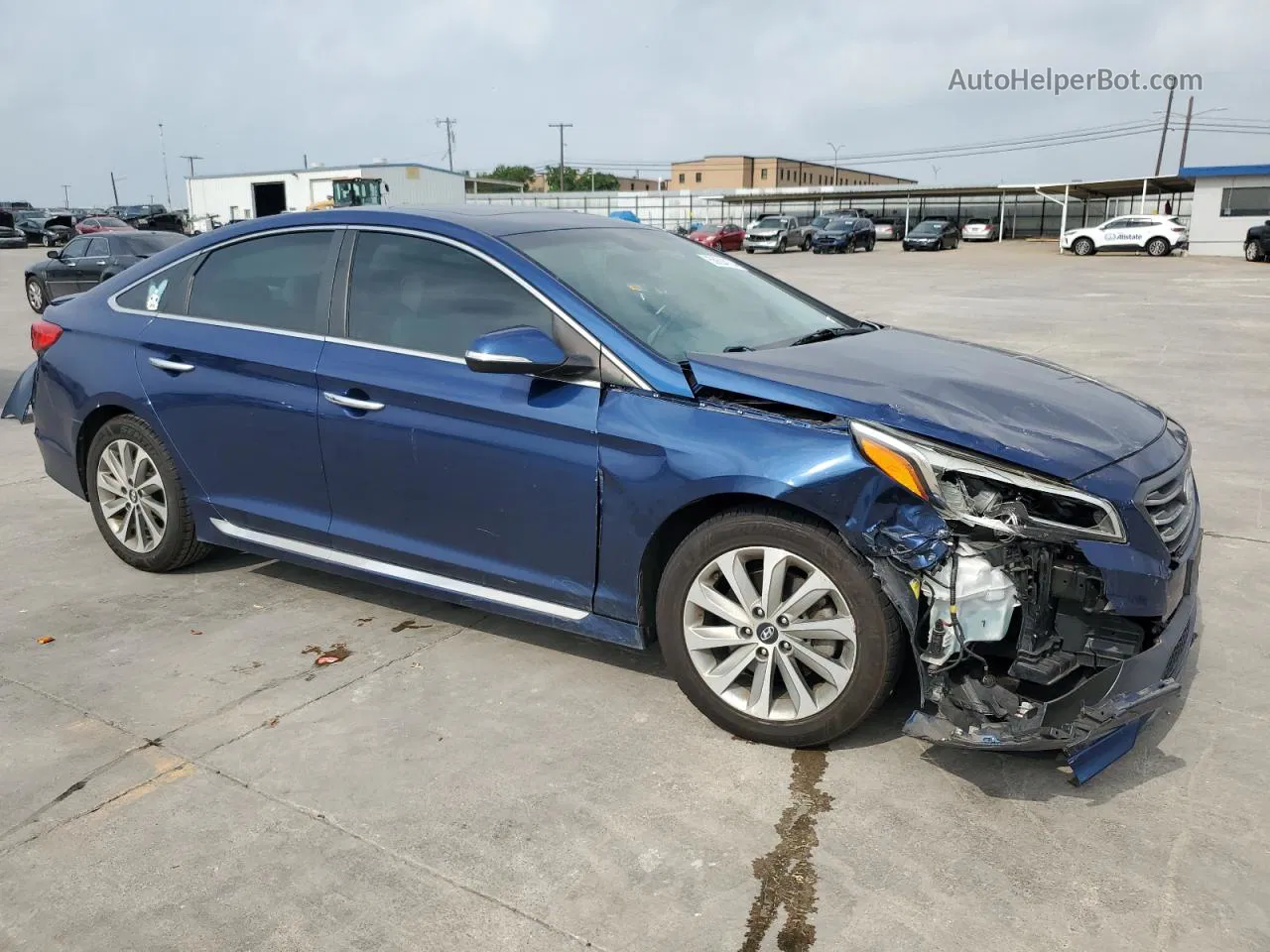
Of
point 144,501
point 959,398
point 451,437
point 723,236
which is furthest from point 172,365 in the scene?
point 723,236

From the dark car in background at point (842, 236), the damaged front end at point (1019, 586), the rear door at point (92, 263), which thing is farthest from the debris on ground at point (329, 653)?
the dark car in background at point (842, 236)

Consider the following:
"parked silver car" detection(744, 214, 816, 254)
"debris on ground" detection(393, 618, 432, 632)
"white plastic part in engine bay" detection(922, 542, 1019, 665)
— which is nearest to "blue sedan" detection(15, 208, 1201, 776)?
"white plastic part in engine bay" detection(922, 542, 1019, 665)

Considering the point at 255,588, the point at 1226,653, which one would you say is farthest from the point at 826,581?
the point at 255,588

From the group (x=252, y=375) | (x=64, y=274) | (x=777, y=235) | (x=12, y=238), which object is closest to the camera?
(x=252, y=375)

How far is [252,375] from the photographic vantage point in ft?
13.7

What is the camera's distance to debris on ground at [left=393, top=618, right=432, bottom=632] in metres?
4.27

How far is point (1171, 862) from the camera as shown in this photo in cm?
269

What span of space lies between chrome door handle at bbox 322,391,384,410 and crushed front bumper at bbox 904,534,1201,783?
7.22 feet

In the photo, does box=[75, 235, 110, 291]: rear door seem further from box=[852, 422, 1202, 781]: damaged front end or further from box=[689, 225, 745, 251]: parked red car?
box=[689, 225, 745, 251]: parked red car

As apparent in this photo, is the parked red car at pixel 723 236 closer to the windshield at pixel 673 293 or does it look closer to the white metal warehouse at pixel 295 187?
the white metal warehouse at pixel 295 187

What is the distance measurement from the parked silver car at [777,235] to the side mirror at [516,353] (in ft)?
137

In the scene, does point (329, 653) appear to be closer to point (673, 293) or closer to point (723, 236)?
point (673, 293)

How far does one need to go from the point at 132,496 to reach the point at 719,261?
293 centimetres

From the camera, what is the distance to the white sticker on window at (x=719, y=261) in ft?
14.9
